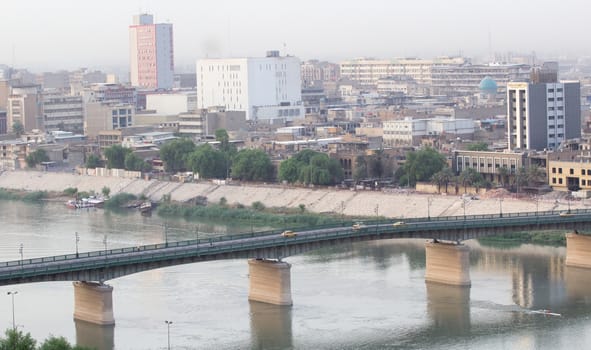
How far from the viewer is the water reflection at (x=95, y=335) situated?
38875 mm

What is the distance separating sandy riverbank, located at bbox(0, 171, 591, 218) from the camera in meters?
63.3

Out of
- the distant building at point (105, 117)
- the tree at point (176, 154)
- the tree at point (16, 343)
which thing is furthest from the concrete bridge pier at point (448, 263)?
the distant building at point (105, 117)

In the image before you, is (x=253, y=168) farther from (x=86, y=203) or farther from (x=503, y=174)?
(x=503, y=174)

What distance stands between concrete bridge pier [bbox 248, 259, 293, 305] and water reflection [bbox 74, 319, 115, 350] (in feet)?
16.8

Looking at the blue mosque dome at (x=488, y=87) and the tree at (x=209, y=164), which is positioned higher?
the blue mosque dome at (x=488, y=87)

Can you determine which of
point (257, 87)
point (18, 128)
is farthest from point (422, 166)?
point (257, 87)

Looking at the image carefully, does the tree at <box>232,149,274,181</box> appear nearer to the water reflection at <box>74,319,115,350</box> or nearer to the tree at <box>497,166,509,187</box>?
the tree at <box>497,166,509,187</box>

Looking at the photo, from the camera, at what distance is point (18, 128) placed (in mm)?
104812

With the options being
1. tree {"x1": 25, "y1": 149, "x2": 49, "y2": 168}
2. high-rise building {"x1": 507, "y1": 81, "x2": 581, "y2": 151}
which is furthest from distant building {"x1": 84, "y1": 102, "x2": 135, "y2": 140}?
high-rise building {"x1": 507, "y1": 81, "x2": 581, "y2": 151}

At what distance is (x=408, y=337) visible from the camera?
39781 millimetres

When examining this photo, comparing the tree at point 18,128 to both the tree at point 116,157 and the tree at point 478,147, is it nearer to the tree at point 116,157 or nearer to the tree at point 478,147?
the tree at point 116,157

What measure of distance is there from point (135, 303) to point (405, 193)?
25560 millimetres

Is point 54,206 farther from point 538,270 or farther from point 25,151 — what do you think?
point 538,270

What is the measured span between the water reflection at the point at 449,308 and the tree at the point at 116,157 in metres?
39.2
